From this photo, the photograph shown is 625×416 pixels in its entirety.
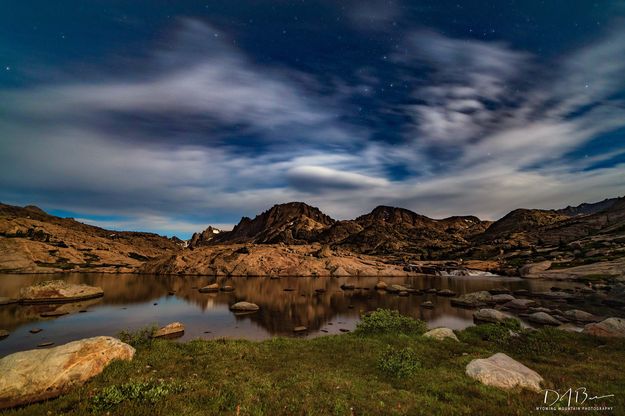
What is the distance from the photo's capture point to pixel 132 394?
39.7ft

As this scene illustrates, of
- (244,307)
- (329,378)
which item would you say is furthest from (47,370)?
(244,307)

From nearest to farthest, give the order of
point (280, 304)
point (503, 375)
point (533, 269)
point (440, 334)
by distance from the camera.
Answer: point (503, 375), point (440, 334), point (280, 304), point (533, 269)

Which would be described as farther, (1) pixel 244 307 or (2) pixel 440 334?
(1) pixel 244 307

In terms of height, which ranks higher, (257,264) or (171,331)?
(257,264)

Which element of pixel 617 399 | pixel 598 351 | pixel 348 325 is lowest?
pixel 348 325

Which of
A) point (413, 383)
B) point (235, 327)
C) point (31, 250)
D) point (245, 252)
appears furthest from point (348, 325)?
point (31, 250)

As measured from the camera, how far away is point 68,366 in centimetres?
1451

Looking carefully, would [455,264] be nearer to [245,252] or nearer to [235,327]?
[245,252]

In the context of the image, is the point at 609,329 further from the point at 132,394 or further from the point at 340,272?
the point at 340,272

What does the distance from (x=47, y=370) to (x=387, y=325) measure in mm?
26878

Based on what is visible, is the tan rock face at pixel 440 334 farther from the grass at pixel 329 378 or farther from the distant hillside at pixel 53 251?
the distant hillside at pixel 53 251

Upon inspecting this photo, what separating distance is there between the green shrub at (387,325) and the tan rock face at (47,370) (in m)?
22.8

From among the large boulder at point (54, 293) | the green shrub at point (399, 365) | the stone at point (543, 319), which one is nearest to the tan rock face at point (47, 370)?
the green shrub at point (399, 365)

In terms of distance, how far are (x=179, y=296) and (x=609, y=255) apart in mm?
183336
